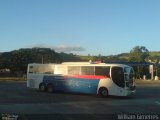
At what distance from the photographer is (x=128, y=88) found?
108 ft

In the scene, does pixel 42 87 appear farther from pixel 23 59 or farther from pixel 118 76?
pixel 23 59

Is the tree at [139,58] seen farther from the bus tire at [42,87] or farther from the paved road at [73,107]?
the paved road at [73,107]

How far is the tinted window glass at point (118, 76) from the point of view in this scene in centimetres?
3269

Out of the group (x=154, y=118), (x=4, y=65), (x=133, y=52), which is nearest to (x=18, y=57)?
(x=4, y=65)

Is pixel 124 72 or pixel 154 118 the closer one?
pixel 154 118

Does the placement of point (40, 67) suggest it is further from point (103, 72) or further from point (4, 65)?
point (4, 65)

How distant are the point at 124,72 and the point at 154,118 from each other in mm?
14808

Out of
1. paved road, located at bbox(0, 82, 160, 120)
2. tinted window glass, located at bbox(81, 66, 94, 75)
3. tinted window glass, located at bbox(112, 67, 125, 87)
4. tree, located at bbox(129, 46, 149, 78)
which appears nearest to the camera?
paved road, located at bbox(0, 82, 160, 120)

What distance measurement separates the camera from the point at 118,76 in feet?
108

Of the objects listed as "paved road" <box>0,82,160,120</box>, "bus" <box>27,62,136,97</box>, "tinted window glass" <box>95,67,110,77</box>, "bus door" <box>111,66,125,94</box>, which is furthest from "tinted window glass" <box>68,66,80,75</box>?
"bus door" <box>111,66,125,94</box>

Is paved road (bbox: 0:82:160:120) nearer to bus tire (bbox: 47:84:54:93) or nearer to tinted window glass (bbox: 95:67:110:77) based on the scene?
tinted window glass (bbox: 95:67:110:77)

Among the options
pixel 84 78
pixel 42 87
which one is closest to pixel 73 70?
pixel 84 78

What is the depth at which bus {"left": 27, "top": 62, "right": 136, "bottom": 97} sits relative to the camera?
1291 inches

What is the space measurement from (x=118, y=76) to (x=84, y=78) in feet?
9.88
